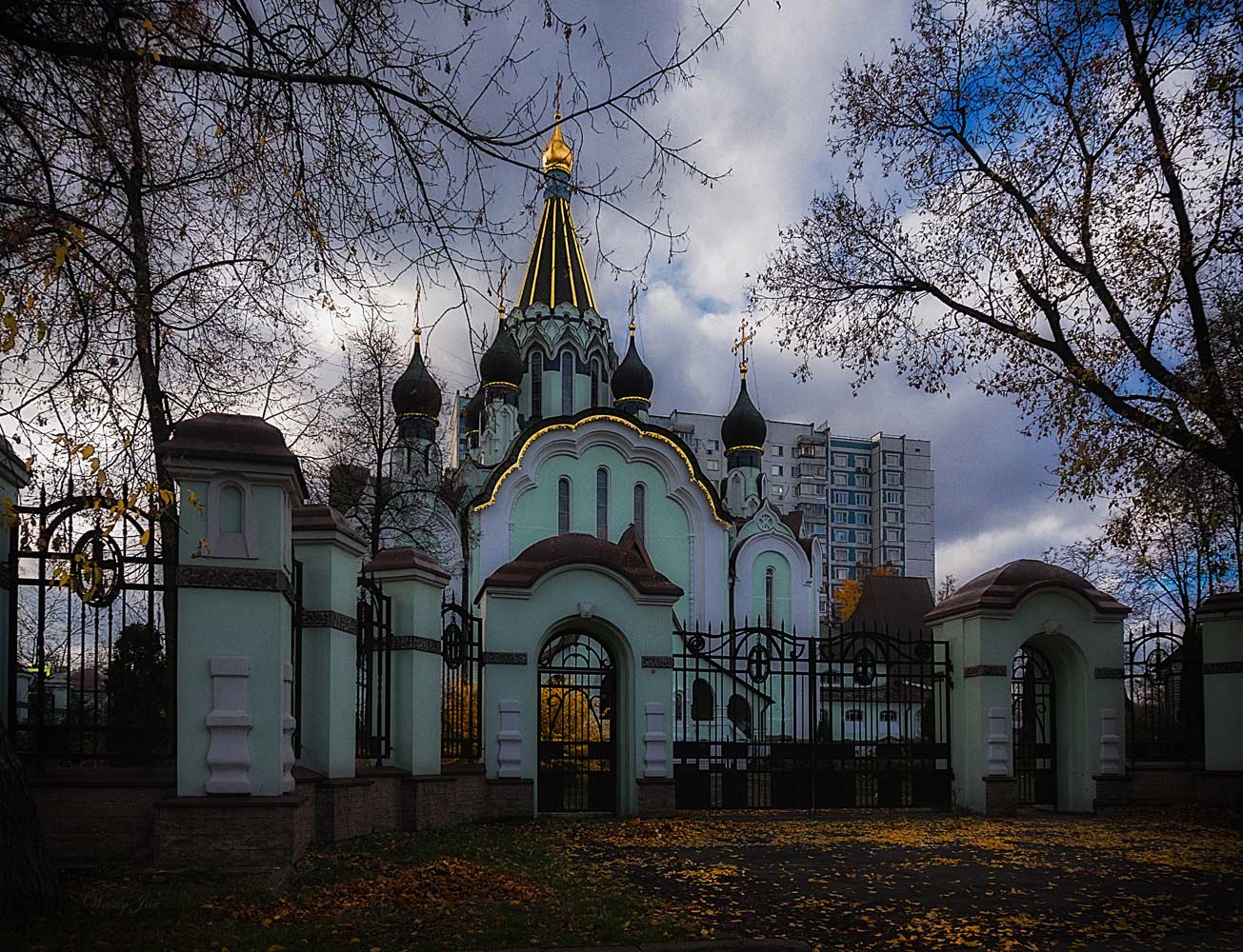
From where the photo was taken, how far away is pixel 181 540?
884 centimetres

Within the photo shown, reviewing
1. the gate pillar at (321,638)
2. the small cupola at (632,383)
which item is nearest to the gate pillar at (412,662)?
the gate pillar at (321,638)

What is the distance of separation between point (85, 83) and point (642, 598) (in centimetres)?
1032

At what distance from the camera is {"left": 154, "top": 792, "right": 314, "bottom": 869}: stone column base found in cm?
826

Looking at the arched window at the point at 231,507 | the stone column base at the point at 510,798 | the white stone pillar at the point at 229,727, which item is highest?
the arched window at the point at 231,507

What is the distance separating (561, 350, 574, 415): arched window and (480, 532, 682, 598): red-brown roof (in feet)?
101

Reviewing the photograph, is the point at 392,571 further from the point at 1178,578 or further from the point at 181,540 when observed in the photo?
the point at 1178,578

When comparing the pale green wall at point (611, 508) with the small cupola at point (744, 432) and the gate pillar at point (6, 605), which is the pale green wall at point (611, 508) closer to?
the small cupola at point (744, 432)

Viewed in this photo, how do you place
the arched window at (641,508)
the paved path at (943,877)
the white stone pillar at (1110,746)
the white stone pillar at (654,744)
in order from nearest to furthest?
the paved path at (943,877)
the white stone pillar at (654,744)
the white stone pillar at (1110,746)
the arched window at (641,508)

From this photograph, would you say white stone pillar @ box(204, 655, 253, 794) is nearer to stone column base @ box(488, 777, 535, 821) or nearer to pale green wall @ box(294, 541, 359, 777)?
pale green wall @ box(294, 541, 359, 777)

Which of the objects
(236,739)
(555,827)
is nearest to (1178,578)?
(555,827)

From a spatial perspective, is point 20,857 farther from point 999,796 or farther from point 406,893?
point 999,796

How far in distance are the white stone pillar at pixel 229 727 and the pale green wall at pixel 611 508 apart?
29.2m

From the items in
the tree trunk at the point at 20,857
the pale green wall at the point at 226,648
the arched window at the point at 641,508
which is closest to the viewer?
the tree trunk at the point at 20,857

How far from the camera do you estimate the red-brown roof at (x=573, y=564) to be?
15500mm
